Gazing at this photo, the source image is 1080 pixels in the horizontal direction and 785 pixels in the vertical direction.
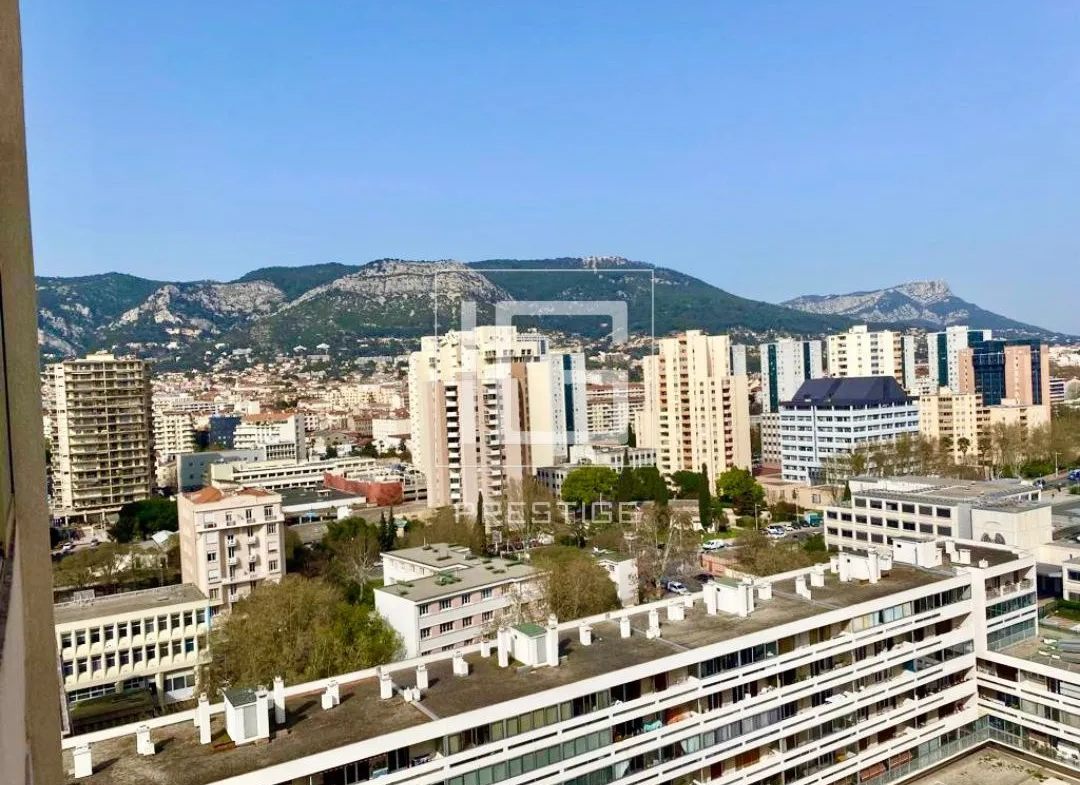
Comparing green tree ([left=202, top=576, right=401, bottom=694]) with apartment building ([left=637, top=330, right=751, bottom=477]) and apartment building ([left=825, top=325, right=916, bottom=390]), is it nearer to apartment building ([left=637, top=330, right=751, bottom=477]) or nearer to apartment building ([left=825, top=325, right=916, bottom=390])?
apartment building ([left=637, top=330, right=751, bottom=477])

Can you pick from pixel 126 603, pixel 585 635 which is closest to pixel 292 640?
pixel 126 603

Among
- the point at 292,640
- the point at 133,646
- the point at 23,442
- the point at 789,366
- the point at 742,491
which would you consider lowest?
the point at 133,646

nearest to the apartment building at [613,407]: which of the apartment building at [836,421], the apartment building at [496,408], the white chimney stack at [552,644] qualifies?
the apartment building at [496,408]

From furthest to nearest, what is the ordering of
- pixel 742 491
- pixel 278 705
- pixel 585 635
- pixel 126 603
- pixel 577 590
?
pixel 742 491 → pixel 126 603 → pixel 577 590 → pixel 585 635 → pixel 278 705

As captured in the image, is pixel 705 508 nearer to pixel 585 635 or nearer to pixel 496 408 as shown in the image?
pixel 496 408

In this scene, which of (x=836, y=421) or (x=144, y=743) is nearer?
(x=144, y=743)

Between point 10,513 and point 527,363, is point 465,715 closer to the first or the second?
point 10,513

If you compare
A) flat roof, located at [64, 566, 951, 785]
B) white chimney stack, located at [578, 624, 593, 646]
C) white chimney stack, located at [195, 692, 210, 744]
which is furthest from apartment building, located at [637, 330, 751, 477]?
white chimney stack, located at [195, 692, 210, 744]
